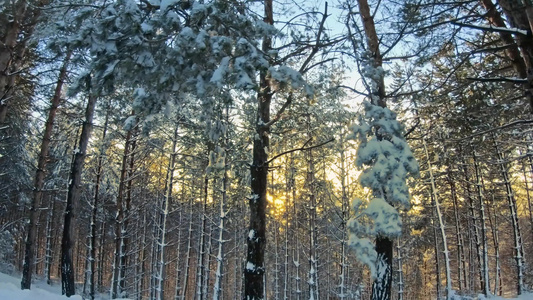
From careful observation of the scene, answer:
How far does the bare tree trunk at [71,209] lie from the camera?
8.94 meters

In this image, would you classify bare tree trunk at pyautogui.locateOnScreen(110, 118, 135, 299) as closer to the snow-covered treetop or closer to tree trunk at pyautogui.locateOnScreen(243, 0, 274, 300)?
tree trunk at pyautogui.locateOnScreen(243, 0, 274, 300)

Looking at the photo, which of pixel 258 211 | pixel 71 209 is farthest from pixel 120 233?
pixel 258 211

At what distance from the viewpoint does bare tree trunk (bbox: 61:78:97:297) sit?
352 inches

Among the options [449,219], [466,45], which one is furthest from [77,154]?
[449,219]

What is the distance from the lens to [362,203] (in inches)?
301

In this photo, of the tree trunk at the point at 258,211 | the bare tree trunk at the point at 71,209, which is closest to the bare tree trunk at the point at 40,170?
the bare tree trunk at the point at 71,209

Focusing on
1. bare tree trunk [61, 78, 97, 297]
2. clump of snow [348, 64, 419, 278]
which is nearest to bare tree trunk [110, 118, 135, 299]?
bare tree trunk [61, 78, 97, 297]

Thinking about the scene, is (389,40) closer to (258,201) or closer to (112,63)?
(258,201)

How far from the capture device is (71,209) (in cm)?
938

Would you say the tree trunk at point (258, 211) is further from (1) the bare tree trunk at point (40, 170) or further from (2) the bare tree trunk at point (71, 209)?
(1) the bare tree trunk at point (40, 170)

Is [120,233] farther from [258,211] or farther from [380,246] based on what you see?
[380,246]

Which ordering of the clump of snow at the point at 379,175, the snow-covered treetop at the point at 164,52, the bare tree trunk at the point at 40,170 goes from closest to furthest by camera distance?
the snow-covered treetop at the point at 164,52, the clump of snow at the point at 379,175, the bare tree trunk at the point at 40,170

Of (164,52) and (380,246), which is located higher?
(164,52)

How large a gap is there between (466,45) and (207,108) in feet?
23.2
